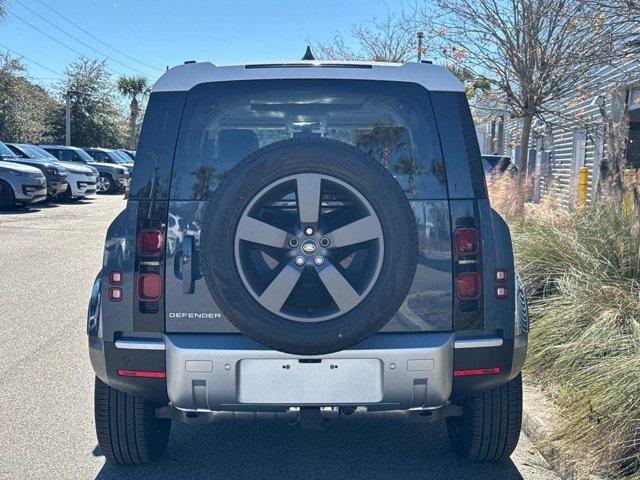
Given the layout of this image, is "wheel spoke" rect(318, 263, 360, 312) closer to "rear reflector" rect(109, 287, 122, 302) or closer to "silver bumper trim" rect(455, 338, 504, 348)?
"silver bumper trim" rect(455, 338, 504, 348)

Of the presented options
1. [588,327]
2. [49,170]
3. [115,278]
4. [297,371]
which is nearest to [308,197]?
[297,371]

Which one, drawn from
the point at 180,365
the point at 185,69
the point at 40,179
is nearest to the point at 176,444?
the point at 180,365

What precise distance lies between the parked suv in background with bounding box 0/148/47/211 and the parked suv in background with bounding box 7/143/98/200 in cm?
275

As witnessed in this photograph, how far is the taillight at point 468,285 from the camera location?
130 inches

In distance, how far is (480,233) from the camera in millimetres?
3316

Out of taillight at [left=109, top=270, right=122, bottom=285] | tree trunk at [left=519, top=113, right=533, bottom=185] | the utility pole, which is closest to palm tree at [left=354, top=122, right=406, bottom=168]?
taillight at [left=109, top=270, right=122, bottom=285]

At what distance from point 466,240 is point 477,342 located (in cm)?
45

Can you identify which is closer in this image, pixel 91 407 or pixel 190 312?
pixel 190 312

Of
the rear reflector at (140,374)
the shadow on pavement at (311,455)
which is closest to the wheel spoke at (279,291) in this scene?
the rear reflector at (140,374)

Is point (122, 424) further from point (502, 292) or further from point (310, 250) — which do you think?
point (502, 292)

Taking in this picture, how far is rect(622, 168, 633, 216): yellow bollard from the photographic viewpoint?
680cm

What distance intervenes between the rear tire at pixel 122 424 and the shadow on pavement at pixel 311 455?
133 millimetres

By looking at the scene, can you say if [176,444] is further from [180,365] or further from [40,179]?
[40,179]

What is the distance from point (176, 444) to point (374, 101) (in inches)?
88.8
